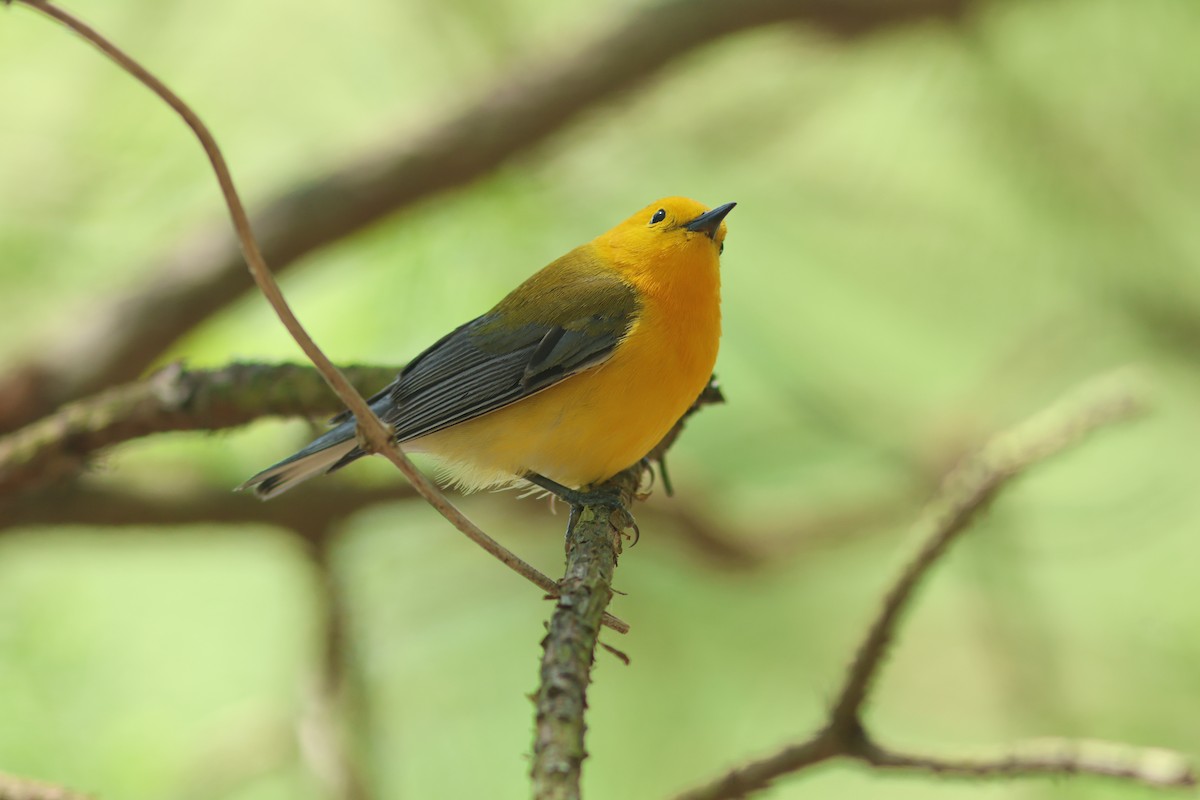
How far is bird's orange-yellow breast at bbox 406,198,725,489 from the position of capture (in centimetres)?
323

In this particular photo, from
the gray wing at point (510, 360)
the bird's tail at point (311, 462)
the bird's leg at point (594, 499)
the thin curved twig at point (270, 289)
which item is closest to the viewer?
the thin curved twig at point (270, 289)

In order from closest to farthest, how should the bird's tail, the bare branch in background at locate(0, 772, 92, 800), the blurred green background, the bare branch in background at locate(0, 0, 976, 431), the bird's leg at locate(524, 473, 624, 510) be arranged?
the bare branch in background at locate(0, 772, 92, 800) → the bird's leg at locate(524, 473, 624, 510) → the bird's tail → the bare branch in background at locate(0, 0, 976, 431) → the blurred green background

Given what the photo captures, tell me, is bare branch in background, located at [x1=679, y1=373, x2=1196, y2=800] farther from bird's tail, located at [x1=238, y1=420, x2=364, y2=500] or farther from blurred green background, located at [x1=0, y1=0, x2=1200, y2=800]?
blurred green background, located at [x1=0, y1=0, x2=1200, y2=800]

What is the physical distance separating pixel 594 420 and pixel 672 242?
32.6 inches

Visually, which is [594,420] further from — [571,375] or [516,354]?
[516,354]

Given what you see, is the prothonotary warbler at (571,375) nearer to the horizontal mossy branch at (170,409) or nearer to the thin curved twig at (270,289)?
the horizontal mossy branch at (170,409)

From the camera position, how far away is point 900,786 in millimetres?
7172

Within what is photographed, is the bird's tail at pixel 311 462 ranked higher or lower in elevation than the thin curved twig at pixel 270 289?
higher

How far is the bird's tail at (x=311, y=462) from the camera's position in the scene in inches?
133

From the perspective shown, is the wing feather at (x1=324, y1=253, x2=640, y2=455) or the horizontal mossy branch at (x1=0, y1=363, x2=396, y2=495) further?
the wing feather at (x1=324, y1=253, x2=640, y2=455)

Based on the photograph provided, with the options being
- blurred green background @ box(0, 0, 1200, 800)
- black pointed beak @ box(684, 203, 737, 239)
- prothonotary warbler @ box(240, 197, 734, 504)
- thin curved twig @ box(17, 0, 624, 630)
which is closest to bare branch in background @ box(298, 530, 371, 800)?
blurred green background @ box(0, 0, 1200, 800)

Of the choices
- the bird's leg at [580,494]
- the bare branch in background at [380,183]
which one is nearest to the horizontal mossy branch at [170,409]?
the bird's leg at [580,494]

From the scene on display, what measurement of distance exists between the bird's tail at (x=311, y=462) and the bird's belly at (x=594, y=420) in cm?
29

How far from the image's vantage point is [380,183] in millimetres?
4887
